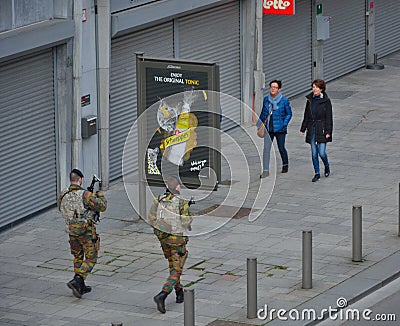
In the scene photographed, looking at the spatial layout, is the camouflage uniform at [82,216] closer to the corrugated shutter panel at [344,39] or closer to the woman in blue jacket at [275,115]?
the woman in blue jacket at [275,115]

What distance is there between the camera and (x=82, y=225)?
13859 mm

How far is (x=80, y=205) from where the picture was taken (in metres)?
13.8

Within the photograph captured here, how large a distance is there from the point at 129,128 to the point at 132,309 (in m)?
7.27

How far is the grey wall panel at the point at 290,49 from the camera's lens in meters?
25.4

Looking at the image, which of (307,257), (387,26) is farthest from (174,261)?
(387,26)

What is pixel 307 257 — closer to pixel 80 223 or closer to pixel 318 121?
pixel 80 223

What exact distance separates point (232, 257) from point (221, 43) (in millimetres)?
8621

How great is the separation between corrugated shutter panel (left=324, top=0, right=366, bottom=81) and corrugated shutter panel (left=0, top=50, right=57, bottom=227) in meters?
11.6

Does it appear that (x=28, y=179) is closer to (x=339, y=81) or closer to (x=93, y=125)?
(x=93, y=125)

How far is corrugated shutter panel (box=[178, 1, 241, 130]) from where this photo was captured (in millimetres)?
22266

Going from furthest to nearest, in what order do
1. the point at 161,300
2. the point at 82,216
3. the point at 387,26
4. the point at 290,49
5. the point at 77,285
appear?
the point at 387,26
the point at 290,49
the point at 77,285
the point at 82,216
the point at 161,300

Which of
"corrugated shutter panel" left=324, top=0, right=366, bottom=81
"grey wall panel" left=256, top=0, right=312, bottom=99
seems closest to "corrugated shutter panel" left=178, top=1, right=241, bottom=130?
"grey wall panel" left=256, top=0, right=312, bottom=99

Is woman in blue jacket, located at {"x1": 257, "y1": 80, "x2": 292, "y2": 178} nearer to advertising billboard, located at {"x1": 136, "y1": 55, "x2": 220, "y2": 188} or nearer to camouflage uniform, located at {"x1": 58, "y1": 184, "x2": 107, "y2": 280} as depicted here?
advertising billboard, located at {"x1": 136, "y1": 55, "x2": 220, "y2": 188}

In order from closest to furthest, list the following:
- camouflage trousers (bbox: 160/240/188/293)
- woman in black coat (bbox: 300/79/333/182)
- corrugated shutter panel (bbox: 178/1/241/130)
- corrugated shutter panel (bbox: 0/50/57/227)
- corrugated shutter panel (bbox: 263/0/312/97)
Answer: camouflage trousers (bbox: 160/240/188/293) → corrugated shutter panel (bbox: 0/50/57/227) → woman in black coat (bbox: 300/79/333/182) → corrugated shutter panel (bbox: 178/1/241/130) → corrugated shutter panel (bbox: 263/0/312/97)
